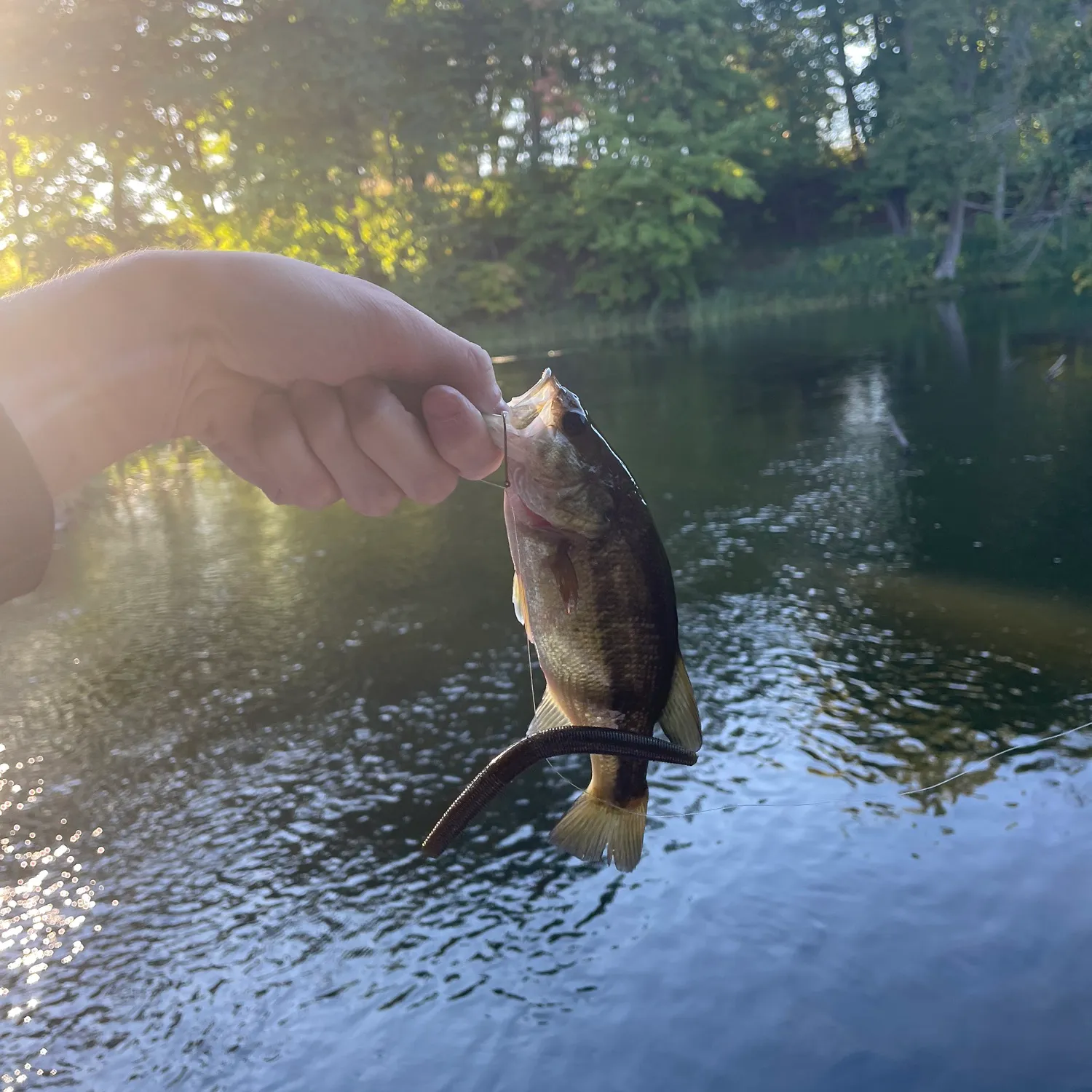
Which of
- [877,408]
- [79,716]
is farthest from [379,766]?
[877,408]

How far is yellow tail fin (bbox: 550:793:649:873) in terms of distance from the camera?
201 centimetres

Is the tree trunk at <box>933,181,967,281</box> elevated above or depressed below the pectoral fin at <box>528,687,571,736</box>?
above

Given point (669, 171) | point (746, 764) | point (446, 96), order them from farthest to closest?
point (669, 171) → point (446, 96) → point (746, 764)

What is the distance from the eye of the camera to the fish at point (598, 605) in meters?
1.98

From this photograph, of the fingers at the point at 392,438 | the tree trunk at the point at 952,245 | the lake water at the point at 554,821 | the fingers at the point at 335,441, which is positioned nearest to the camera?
the fingers at the point at 392,438

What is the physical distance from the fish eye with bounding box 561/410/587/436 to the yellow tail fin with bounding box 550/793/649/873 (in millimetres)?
740

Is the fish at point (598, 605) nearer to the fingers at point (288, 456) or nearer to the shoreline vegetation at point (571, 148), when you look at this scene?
the fingers at point (288, 456)

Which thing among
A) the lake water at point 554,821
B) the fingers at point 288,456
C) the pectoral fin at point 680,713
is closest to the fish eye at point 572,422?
the pectoral fin at point 680,713

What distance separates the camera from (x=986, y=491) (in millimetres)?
14438

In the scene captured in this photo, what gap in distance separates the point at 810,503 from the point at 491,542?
4.71m

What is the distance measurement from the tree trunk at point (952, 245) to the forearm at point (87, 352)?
141ft

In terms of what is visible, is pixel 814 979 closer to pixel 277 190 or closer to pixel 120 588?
pixel 120 588

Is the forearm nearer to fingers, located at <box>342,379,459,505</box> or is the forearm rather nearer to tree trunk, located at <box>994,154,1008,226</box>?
fingers, located at <box>342,379,459,505</box>

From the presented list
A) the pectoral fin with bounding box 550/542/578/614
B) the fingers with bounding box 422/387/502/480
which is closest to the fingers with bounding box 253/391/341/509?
the fingers with bounding box 422/387/502/480
